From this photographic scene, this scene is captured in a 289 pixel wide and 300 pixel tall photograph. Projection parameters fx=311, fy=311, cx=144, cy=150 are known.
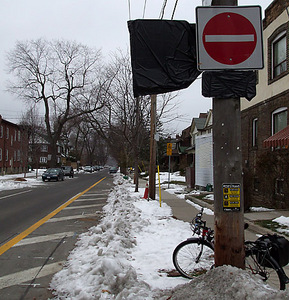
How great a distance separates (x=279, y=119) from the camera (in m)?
13.0

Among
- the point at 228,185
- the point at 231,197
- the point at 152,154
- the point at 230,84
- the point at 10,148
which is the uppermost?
the point at 10,148

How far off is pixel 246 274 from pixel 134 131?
15.3 m

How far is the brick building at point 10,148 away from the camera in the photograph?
142ft

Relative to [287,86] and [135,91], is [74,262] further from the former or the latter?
[287,86]

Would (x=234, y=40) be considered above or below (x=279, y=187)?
above

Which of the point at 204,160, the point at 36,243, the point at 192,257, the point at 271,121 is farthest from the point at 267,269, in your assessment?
the point at 204,160

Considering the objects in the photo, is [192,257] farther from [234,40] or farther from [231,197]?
[234,40]

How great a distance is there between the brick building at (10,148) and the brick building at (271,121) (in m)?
30.2

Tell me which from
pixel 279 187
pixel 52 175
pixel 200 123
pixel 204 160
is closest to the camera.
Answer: pixel 279 187

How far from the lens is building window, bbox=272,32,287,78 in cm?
1262

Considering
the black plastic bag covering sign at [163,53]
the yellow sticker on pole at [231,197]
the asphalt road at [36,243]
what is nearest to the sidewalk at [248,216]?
the asphalt road at [36,243]

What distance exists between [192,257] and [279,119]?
10.2 meters

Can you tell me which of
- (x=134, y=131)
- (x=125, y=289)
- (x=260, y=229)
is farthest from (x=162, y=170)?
(x=125, y=289)

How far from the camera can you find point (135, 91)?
350 centimetres
